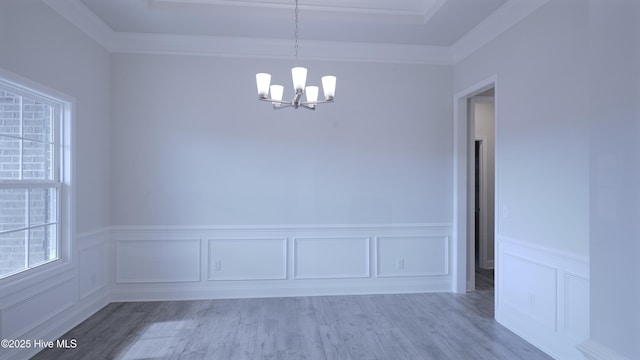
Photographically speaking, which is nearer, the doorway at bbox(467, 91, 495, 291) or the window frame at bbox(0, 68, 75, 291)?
the window frame at bbox(0, 68, 75, 291)

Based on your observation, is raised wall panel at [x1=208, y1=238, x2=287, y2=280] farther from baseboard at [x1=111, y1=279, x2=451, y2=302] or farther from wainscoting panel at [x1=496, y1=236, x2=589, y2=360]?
wainscoting panel at [x1=496, y1=236, x2=589, y2=360]

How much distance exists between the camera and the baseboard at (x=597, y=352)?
1.20 meters

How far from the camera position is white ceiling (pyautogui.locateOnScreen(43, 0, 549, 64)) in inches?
133

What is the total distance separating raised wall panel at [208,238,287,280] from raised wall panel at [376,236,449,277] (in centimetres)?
124

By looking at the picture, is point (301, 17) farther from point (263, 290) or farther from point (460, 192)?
point (263, 290)

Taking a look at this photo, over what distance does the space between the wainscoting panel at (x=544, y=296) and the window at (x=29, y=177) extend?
4246 mm

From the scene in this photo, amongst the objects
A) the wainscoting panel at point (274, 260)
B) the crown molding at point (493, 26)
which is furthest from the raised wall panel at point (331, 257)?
the crown molding at point (493, 26)

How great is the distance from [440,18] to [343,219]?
247 cm

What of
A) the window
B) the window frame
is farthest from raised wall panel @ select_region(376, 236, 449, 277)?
the window

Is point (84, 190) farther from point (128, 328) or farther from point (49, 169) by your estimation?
point (128, 328)

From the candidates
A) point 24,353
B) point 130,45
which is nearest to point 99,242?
point 24,353

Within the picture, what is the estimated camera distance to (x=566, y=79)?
2.66m

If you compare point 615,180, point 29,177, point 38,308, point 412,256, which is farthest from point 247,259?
point 615,180

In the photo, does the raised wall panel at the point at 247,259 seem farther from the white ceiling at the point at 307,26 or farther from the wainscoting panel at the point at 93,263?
the white ceiling at the point at 307,26
